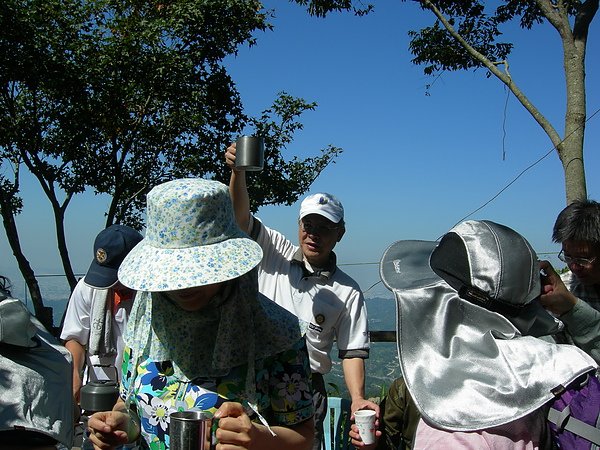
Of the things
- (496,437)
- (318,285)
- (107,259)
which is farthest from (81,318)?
(496,437)

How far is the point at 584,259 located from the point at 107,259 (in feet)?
6.99

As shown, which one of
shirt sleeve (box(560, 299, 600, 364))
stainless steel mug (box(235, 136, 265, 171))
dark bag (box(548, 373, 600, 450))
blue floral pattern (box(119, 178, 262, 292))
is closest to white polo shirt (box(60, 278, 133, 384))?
stainless steel mug (box(235, 136, 265, 171))

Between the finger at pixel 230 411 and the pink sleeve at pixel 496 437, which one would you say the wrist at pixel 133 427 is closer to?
the finger at pixel 230 411

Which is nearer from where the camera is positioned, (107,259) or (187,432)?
(187,432)

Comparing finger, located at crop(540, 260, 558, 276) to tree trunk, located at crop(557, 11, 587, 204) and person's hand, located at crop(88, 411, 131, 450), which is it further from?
tree trunk, located at crop(557, 11, 587, 204)

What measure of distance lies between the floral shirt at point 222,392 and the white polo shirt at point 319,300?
1.43 metres

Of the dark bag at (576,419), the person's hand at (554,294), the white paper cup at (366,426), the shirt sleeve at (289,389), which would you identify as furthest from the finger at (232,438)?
the white paper cup at (366,426)

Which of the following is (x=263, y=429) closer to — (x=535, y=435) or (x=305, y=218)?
(x=535, y=435)

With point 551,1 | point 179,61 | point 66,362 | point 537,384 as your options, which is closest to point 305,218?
point 66,362

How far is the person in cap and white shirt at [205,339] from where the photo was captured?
163 centimetres

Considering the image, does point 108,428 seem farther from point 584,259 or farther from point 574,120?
point 574,120

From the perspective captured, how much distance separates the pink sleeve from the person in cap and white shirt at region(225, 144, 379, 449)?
1.71 metres

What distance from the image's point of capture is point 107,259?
9.83 feet

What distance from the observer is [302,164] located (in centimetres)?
938
